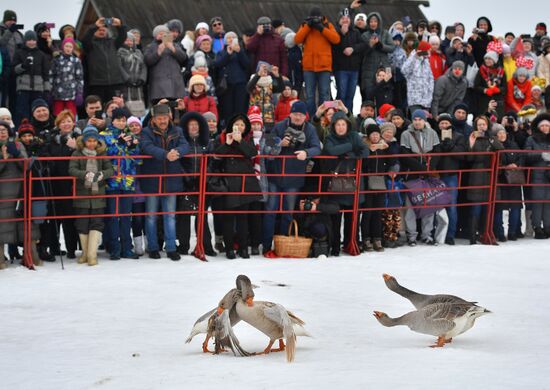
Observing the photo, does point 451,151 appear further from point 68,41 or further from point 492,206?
point 68,41

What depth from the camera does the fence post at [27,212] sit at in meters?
12.9

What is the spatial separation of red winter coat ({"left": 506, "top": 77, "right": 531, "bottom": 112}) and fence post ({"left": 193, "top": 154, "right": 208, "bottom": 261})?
7.21m

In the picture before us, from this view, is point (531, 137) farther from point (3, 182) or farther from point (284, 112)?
point (3, 182)

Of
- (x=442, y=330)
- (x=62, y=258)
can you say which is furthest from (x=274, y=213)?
(x=442, y=330)

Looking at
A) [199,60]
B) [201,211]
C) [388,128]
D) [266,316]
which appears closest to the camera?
[266,316]

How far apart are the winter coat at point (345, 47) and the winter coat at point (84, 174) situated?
5621 mm

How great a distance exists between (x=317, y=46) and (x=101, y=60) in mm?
3260

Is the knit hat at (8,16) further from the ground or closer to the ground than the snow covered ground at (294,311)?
further from the ground

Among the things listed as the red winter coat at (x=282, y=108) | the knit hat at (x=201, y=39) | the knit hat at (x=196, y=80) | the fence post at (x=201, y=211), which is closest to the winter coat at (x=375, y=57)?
the red winter coat at (x=282, y=108)

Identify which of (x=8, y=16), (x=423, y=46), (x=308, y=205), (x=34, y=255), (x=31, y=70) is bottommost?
(x=34, y=255)

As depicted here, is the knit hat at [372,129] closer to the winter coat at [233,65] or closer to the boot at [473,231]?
the boot at [473,231]

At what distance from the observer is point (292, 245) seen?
14.1 m

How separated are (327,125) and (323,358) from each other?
6.17 m

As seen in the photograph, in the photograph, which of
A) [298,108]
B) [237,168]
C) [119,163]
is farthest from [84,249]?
[298,108]
